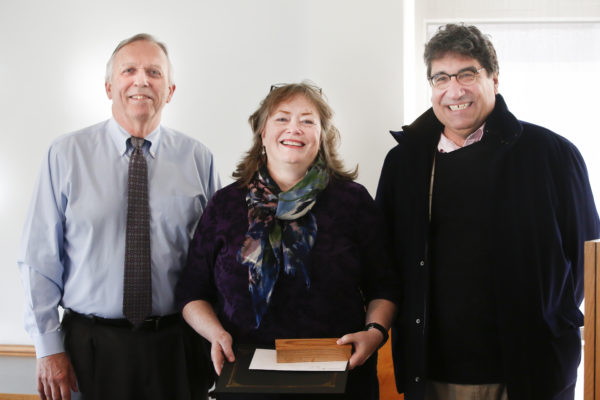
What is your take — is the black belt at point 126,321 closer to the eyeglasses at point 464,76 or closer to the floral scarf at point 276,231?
the floral scarf at point 276,231

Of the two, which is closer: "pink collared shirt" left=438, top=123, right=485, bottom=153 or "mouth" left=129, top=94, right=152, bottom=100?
"pink collared shirt" left=438, top=123, right=485, bottom=153

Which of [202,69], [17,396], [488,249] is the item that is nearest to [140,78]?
[202,69]

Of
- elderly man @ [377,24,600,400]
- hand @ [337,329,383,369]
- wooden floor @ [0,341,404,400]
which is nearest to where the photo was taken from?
hand @ [337,329,383,369]

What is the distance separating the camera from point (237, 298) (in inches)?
67.4

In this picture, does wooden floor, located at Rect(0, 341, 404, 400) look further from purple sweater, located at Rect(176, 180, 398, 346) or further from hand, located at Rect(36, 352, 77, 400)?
hand, located at Rect(36, 352, 77, 400)

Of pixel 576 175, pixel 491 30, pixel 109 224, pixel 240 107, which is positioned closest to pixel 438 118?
pixel 576 175

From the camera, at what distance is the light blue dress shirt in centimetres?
187

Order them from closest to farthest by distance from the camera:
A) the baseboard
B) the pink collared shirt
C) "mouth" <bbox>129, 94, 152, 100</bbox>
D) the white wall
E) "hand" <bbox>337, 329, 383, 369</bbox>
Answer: "hand" <bbox>337, 329, 383, 369</bbox>, the pink collared shirt, "mouth" <bbox>129, 94, 152, 100</bbox>, the white wall, the baseboard

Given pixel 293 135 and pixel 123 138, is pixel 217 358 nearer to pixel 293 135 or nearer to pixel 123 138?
pixel 293 135

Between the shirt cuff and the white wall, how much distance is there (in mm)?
1324

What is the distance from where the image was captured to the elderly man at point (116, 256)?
1.85 meters

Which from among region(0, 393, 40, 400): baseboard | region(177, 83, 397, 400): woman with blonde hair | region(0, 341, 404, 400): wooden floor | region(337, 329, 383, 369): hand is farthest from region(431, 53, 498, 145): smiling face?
region(0, 393, 40, 400): baseboard

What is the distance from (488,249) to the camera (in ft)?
5.64

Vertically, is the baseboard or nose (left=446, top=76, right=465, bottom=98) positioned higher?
nose (left=446, top=76, right=465, bottom=98)
